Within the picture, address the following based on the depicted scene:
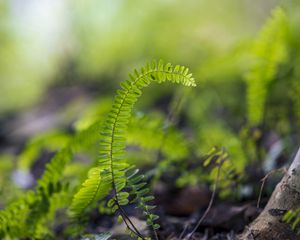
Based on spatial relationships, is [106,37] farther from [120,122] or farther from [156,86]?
[120,122]

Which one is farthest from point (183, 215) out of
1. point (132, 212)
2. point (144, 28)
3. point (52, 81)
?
point (52, 81)

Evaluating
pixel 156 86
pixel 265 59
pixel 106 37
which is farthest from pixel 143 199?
pixel 106 37

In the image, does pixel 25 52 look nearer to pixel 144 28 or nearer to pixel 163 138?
pixel 144 28

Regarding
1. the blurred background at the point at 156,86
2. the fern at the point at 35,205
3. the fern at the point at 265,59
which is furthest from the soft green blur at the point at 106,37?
the fern at the point at 35,205

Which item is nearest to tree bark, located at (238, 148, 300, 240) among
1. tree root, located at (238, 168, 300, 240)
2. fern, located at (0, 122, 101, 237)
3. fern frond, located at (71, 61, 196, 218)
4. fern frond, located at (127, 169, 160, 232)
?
tree root, located at (238, 168, 300, 240)

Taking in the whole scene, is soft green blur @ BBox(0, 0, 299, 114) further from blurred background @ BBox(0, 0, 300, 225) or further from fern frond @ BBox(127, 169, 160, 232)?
fern frond @ BBox(127, 169, 160, 232)

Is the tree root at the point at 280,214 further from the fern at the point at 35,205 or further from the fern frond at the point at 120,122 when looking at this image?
the fern at the point at 35,205
